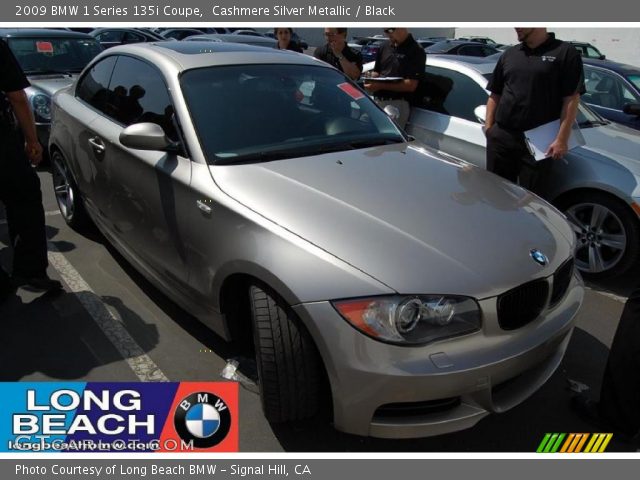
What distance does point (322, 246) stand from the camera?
203cm

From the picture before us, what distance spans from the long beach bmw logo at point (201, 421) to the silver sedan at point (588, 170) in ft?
7.19

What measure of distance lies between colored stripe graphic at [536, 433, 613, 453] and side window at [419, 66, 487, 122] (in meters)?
2.88

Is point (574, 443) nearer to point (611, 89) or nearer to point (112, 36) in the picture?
point (611, 89)

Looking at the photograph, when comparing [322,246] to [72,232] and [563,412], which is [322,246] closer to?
[563,412]

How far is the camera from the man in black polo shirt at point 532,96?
353 cm

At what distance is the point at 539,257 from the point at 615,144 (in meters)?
2.48

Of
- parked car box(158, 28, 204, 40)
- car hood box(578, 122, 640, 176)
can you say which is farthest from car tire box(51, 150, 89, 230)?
parked car box(158, 28, 204, 40)

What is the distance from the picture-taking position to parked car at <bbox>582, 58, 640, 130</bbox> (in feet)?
19.0

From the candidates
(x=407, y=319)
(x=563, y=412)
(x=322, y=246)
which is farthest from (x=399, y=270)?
(x=563, y=412)

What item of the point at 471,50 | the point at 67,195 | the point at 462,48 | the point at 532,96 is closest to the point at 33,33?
the point at 67,195

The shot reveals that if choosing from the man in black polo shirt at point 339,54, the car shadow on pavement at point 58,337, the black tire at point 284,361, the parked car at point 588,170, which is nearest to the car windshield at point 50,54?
the man in black polo shirt at point 339,54

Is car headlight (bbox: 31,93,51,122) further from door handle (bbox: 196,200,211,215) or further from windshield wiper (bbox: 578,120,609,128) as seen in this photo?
windshield wiper (bbox: 578,120,609,128)

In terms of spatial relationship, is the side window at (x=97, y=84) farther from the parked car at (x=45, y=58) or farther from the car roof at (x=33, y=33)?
the car roof at (x=33, y=33)

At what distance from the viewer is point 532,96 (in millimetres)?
3602
